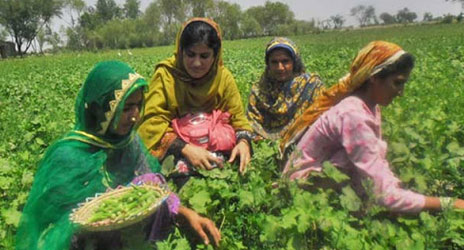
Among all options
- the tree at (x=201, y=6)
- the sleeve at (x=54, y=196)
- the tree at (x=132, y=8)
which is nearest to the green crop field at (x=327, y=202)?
the sleeve at (x=54, y=196)

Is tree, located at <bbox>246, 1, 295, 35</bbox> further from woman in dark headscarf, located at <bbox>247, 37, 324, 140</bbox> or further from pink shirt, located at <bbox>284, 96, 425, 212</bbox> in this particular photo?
pink shirt, located at <bbox>284, 96, 425, 212</bbox>

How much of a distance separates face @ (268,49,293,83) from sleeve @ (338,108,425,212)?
1.76m

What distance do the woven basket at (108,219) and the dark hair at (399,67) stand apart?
113cm

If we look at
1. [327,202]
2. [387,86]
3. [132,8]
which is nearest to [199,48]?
[387,86]

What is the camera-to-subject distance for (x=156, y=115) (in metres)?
3.10

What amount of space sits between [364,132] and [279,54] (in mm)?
1856

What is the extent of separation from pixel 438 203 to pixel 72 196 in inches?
62.6

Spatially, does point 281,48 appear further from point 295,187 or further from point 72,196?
point 72,196

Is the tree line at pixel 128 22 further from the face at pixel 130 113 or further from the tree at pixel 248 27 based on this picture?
the face at pixel 130 113

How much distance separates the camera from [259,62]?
13273 millimetres

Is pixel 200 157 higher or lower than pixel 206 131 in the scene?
lower

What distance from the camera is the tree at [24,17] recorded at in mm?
62375

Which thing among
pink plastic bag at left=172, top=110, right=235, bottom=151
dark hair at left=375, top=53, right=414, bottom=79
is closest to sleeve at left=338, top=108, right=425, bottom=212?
dark hair at left=375, top=53, right=414, bottom=79

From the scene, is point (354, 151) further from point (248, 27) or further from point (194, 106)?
point (248, 27)
